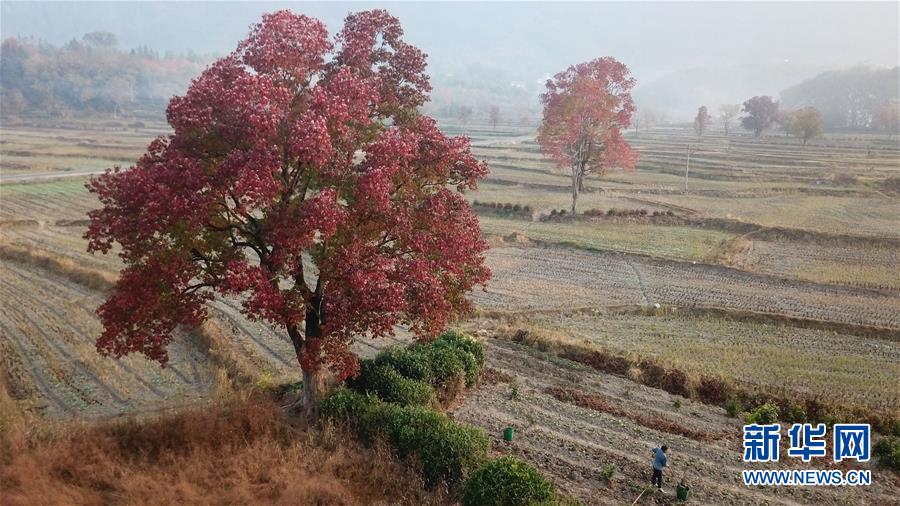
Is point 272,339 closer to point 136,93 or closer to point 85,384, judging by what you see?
point 85,384

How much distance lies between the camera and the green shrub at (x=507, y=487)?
10180 millimetres

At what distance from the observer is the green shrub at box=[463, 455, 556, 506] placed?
10.2 m

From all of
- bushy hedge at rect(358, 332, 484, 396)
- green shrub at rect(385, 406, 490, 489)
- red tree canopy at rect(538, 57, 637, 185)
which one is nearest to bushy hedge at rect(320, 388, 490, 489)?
green shrub at rect(385, 406, 490, 489)

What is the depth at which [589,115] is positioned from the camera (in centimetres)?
4131

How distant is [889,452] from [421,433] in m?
10.1

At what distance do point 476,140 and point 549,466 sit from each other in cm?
8538

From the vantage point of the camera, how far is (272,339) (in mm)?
20922

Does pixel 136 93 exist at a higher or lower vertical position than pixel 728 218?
higher

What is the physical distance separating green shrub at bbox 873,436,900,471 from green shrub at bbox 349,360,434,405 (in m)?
9.86

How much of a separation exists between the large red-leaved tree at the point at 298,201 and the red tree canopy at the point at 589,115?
29329 mm

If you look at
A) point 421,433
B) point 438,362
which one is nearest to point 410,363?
point 438,362

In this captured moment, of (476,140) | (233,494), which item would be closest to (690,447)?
(233,494)

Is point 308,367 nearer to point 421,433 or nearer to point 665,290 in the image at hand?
point 421,433

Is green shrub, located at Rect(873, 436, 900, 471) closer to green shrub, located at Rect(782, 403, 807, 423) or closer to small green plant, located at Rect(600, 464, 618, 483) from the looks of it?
green shrub, located at Rect(782, 403, 807, 423)
